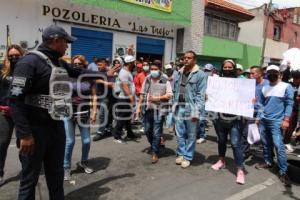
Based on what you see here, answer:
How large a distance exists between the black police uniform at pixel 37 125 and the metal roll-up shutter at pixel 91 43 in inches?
382

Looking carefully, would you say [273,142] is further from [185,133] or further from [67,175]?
[67,175]

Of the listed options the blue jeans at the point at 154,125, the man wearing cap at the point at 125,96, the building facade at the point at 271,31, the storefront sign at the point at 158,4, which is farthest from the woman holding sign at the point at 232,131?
the building facade at the point at 271,31

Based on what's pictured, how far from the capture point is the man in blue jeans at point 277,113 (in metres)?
4.90

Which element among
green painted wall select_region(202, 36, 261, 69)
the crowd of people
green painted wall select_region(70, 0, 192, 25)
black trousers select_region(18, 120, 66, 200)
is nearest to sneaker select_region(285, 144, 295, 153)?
the crowd of people

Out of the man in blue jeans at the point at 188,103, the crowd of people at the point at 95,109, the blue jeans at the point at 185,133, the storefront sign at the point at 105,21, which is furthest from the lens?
the storefront sign at the point at 105,21

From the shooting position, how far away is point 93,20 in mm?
13070

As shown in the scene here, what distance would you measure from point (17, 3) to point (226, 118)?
8.84 meters

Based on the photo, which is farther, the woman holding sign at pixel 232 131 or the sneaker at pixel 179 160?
the sneaker at pixel 179 160

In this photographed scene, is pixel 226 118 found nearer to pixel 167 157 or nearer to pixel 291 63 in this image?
pixel 167 157

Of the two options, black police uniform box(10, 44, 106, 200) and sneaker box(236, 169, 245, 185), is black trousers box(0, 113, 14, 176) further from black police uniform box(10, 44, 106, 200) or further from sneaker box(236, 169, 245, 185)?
sneaker box(236, 169, 245, 185)

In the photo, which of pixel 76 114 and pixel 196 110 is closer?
pixel 76 114

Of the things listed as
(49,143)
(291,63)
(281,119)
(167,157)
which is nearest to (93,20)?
(291,63)

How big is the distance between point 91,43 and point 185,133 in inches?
349

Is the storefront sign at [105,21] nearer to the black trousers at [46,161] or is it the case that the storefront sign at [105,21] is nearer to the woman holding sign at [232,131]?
the woman holding sign at [232,131]
